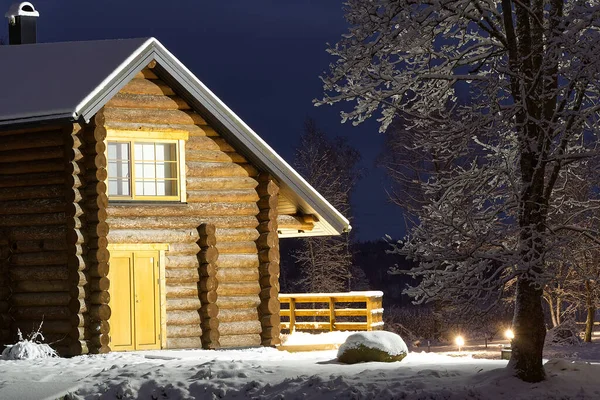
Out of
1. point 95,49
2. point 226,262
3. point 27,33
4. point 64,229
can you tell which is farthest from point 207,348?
point 27,33

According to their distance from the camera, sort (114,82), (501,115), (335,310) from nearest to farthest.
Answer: (501,115) < (114,82) < (335,310)

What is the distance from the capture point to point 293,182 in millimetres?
19531

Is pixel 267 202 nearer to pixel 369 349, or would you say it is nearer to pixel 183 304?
pixel 183 304

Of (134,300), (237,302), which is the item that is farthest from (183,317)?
(237,302)

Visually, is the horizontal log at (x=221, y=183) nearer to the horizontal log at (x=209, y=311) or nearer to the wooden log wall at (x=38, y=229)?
the horizontal log at (x=209, y=311)

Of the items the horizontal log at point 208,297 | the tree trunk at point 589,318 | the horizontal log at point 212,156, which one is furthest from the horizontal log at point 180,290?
the tree trunk at point 589,318

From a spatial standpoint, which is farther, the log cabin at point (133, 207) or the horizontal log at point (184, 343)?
the horizontal log at point (184, 343)

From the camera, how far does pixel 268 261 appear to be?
1944 centimetres

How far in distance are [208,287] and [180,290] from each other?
22.0 inches

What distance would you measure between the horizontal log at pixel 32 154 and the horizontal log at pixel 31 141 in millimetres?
66

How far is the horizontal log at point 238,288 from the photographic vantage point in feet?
62.9

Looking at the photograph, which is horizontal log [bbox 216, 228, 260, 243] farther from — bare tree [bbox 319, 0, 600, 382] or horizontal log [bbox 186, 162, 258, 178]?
bare tree [bbox 319, 0, 600, 382]

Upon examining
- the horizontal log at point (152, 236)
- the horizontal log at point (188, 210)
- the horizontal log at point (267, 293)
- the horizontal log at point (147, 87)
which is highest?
the horizontal log at point (147, 87)

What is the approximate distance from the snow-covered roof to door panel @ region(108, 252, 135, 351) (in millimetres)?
3082
